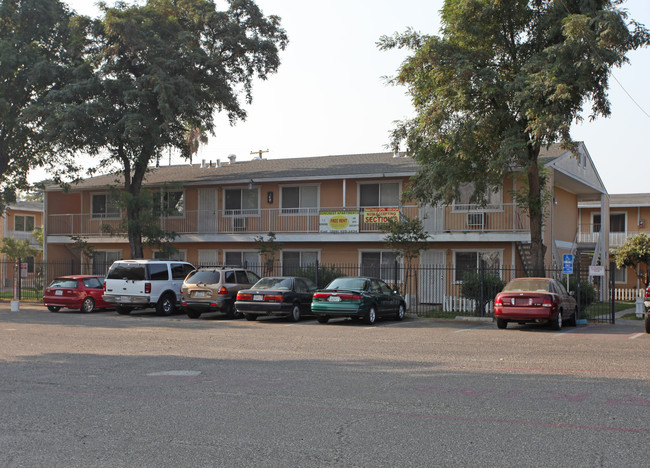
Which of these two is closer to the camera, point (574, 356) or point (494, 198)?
point (574, 356)

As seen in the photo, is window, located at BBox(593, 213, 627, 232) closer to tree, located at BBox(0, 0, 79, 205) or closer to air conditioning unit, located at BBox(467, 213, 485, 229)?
air conditioning unit, located at BBox(467, 213, 485, 229)

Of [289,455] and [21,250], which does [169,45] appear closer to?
[21,250]

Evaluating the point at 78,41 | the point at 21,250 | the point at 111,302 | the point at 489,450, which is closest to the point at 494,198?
the point at 111,302

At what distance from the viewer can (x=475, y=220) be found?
27859 mm

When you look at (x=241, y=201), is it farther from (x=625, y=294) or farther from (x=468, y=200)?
(x=625, y=294)

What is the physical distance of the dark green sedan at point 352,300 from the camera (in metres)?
19.8

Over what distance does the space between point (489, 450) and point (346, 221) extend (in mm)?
23563

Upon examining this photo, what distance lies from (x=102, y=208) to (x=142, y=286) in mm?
15088

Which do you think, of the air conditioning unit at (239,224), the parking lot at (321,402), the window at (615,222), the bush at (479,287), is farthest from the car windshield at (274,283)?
the window at (615,222)

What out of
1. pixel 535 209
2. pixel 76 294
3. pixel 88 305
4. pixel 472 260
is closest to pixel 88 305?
pixel 88 305

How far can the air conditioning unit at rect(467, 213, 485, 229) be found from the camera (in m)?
27.7

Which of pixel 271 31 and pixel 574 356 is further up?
pixel 271 31

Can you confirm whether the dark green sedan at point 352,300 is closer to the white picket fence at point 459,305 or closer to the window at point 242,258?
the white picket fence at point 459,305

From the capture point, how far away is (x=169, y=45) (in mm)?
29172
